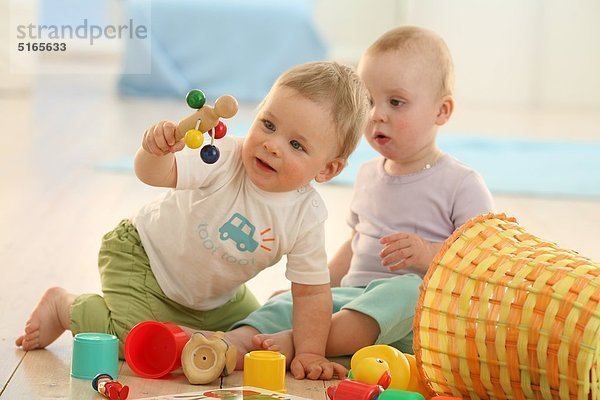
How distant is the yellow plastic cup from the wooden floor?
0.04 meters

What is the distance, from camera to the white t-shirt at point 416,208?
1558 millimetres

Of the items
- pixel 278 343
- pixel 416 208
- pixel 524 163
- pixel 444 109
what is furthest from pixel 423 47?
pixel 524 163

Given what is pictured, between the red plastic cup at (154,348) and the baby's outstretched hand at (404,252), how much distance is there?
1.06ft

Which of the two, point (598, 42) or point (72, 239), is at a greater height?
point (598, 42)

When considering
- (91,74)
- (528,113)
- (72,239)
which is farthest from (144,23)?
(72,239)

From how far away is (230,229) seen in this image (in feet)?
4.43

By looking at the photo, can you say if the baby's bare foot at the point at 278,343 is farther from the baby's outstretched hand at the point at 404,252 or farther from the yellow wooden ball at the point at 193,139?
the yellow wooden ball at the point at 193,139

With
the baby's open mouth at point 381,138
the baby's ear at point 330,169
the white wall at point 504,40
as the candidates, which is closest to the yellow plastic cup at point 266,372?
the baby's ear at point 330,169

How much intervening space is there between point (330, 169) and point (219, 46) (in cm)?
411

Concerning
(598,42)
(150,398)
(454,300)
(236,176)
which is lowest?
(150,398)

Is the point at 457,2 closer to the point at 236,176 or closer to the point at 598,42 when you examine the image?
the point at 598,42

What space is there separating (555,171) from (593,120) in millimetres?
1813

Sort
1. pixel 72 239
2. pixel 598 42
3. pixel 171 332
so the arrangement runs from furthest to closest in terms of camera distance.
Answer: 1. pixel 598 42
2. pixel 72 239
3. pixel 171 332

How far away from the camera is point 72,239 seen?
2.12 metres
